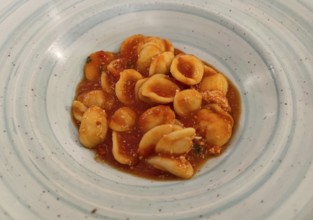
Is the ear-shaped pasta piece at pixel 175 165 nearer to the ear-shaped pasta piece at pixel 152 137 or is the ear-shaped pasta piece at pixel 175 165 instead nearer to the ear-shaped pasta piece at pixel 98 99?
the ear-shaped pasta piece at pixel 152 137

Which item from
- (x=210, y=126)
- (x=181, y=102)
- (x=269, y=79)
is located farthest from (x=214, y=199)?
(x=269, y=79)

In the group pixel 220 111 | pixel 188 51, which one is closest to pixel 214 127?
pixel 220 111

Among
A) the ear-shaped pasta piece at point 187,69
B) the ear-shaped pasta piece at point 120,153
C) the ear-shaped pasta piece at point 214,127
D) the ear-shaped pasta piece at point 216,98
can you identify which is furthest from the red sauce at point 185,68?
the ear-shaped pasta piece at point 120,153

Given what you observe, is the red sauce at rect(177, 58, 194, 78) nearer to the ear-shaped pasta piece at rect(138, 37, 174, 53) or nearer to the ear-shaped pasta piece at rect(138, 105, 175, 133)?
the ear-shaped pasta piece at rect(138, 37, 174, 53)

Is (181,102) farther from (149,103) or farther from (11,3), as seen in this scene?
(11,3)

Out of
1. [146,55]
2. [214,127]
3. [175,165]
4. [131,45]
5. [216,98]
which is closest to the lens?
[175,165]

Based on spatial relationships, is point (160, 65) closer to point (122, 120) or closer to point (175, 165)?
point (122, 120)

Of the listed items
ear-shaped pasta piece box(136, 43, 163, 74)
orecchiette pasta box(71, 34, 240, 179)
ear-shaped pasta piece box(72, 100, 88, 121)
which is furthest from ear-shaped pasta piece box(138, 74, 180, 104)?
ear-shaped pasta piece box(72, 100, 88, 121)
